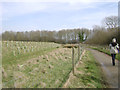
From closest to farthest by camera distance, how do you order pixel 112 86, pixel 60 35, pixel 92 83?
pixel 112 86 < pixel 92 83 < pixel 60 35

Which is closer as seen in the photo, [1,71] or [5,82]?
[5,82]

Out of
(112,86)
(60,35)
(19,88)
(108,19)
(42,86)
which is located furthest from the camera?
(60,35)

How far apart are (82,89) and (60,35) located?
67.6 meters

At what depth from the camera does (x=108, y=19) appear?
42750 millimetres

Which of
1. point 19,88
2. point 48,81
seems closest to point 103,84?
point 48,81

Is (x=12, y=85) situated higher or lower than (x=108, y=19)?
lower

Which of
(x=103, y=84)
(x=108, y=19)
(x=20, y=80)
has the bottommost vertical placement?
(x=103, y=84)

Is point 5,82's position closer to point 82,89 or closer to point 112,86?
point 82,89

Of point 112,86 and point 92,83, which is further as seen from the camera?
point 92,83

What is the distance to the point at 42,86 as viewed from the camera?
439 centimetres

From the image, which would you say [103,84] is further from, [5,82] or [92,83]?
[5,82]

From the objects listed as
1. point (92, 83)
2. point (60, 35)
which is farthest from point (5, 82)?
point (60, 35)

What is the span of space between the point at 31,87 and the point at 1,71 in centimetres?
158

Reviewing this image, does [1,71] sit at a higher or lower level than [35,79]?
higher
